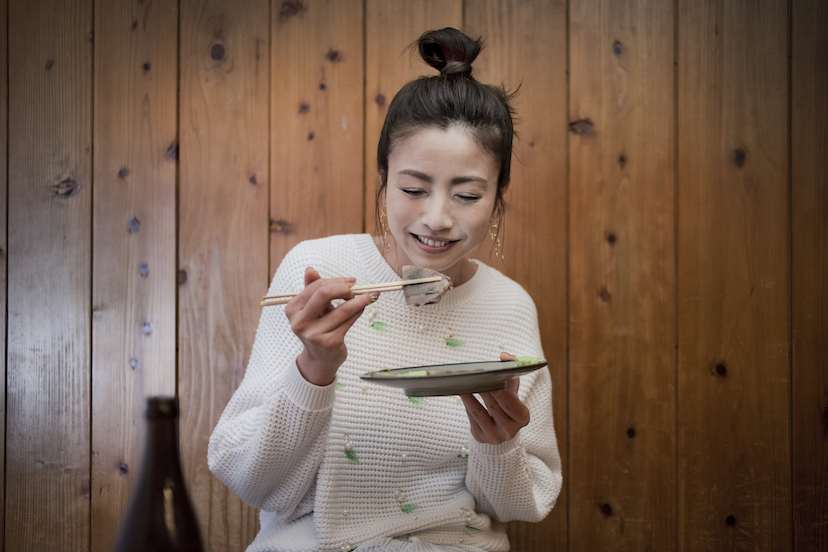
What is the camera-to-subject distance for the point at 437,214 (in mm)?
1093

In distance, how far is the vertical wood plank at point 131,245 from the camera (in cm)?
157

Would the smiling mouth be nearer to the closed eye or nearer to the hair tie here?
the closed eye

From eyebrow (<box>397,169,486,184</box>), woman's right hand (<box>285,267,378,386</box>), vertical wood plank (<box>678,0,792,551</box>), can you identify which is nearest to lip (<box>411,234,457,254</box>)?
eyebrow (<box>397,169,486,184</box>)

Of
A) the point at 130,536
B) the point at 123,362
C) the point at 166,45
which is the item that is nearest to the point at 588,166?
the point at 166,45

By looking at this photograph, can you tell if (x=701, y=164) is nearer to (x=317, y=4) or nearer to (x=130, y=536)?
(x=317, y=4)

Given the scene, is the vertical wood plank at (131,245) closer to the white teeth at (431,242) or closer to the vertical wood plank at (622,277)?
the white teeth at (431,242)

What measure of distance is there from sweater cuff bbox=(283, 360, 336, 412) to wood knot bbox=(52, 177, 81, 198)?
96cm

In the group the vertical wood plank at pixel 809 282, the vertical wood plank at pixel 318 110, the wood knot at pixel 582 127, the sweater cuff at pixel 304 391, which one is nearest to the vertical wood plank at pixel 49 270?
the vertical wood plank at pixel 318 110

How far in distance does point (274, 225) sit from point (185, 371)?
45cm

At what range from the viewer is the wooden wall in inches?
61.8

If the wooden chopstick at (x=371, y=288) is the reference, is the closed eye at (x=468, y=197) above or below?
above

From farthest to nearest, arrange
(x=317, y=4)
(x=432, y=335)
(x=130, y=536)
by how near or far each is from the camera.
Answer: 1. (x=317, y=4)
2. (x=130, y=536)
3. (x=432, y=335)

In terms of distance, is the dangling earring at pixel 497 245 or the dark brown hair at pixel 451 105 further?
the dangling earring at pixel 497 245

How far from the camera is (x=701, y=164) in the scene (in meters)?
1.60
